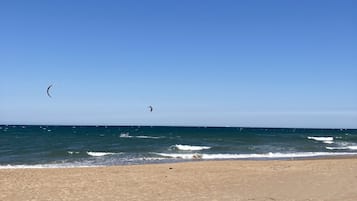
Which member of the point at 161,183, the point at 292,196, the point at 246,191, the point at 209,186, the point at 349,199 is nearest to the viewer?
the point at 349,199

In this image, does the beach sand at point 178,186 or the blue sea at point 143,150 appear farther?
the blue sea at point 143,150

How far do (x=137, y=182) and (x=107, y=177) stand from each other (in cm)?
204

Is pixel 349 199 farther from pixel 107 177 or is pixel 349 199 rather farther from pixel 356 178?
pixel 107 177

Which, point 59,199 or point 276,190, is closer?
point 59,199

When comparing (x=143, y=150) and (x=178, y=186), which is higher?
(x=178, y=186)

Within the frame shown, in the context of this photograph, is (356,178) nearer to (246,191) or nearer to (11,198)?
(246,191)

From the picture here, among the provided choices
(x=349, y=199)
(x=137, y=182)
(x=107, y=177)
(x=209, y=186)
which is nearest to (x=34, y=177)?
(x=107, y=177)

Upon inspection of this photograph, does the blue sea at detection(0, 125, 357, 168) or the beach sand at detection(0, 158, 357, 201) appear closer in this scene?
the beach sand at detection(0, 158, 357, 201)

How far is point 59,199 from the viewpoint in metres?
12.2

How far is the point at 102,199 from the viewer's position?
12281 millimetres

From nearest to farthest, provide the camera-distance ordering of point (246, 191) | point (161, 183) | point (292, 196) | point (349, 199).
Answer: point (349, 199) → point (292, 196) → point (246, 191) → point (161, 183)

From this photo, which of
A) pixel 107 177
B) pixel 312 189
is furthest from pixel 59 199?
pixel 312 189

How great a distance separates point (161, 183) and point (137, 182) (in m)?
0.90

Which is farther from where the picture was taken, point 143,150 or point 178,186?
point 143,150
